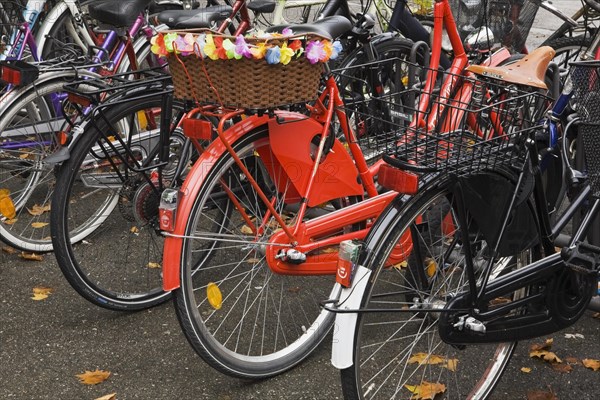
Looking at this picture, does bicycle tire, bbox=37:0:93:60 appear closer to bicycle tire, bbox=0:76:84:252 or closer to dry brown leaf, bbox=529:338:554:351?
bicycle tire, bbox=0:76:84:252

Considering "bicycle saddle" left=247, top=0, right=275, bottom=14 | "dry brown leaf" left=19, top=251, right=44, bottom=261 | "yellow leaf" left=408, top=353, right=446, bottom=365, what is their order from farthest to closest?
"bicycle saddle" left=247, top=0, right=275, bottom=14 < "dry brown leaf" left=19, top=251, right=44, bottom=261 < "yellow leaf" left=408, top=353, right=446, bottom=365

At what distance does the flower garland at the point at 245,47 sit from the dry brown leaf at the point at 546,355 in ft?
5.79

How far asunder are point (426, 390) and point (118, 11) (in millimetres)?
2638

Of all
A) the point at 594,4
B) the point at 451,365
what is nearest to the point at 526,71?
Answer: the point at 451,365

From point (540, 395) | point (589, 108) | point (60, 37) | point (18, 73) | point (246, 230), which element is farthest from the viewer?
point (60, 37)

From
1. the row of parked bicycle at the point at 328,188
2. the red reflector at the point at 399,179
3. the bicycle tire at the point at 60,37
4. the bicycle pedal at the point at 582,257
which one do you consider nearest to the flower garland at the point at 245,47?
the row of parked bicycle at the point at 328,188

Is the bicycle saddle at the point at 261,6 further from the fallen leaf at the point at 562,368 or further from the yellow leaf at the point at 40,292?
the fallen leaf at the point at 562,368

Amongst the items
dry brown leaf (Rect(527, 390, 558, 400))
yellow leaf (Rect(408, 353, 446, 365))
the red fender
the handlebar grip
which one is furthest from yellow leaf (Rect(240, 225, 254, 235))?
the handlebar grip

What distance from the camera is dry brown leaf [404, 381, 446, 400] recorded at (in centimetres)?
358

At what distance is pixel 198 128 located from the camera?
3541mm

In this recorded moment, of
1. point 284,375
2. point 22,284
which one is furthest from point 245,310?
point 22,284

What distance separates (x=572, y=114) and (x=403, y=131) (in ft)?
2.20

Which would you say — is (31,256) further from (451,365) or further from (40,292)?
(451,365)

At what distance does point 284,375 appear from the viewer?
3.81 metres
